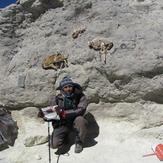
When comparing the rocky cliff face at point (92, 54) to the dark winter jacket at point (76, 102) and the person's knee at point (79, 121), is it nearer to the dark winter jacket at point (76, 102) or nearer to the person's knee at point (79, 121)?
the dark winter jacket at point (76, 102)

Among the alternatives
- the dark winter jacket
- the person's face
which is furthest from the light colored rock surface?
the person's face

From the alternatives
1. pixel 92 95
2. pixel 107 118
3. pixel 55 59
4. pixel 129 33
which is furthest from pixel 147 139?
pixel 55 59

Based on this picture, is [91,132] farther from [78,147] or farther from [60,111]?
[60,111]

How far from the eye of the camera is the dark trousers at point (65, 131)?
3754 mm

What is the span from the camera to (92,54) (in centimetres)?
462

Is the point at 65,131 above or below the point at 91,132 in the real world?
above

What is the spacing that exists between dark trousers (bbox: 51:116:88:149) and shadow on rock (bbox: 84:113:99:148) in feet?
1.14

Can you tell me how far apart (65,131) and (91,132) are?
2.45ft

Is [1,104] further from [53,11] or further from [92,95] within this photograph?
[53,11]

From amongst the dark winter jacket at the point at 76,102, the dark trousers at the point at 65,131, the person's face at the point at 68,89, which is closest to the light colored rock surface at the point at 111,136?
the dark trousers at the point at 65,131

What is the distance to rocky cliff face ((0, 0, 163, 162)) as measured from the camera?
13.8 feet

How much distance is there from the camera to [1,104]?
5059 millimetres

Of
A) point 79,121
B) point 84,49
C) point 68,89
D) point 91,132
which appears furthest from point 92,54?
point 91,132

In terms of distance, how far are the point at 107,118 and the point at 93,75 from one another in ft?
3.40
